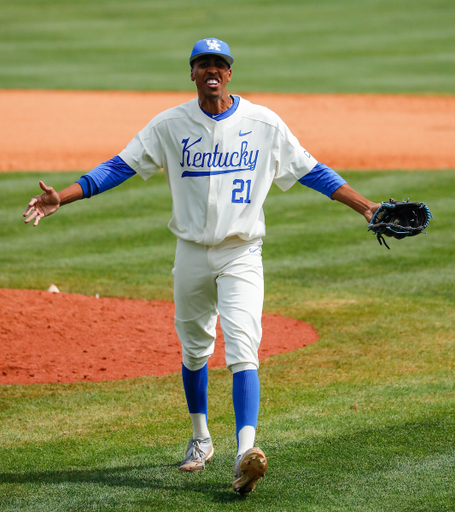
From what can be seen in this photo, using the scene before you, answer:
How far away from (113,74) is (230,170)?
24196mm

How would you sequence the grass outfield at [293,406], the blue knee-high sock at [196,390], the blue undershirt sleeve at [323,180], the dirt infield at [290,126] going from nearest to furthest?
the grass outfield at [293,406] < the blue undershirt sleeve at [323,180] < the blue knee-high sock at [196,390] < the dirt infield at [290,126]

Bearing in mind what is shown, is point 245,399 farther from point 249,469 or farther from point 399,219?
point 399,219

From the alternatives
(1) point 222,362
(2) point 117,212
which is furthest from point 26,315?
(2) point 117,212

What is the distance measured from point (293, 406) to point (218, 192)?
5.67 feet

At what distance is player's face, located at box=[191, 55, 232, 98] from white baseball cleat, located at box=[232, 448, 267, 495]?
1779 mm

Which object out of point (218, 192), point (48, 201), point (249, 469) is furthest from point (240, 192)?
point (249, 469)

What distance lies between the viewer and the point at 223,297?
4.11 meters

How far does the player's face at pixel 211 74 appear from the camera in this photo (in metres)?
4.09

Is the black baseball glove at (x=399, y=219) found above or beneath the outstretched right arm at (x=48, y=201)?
beneath

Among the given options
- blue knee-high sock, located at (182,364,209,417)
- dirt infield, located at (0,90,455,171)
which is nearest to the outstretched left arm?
blue knee-high sock, located at (182,364,209,417)

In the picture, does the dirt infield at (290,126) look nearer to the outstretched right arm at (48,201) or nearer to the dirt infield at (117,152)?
the dirt infield at (117,152)

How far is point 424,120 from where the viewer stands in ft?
65.7

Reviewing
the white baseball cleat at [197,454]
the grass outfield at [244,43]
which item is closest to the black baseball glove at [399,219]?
the white baseball cleat at [197,454]

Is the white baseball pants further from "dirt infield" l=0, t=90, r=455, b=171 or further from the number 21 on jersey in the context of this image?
"dirt infield" l=0, t=90, r=455, b=171
